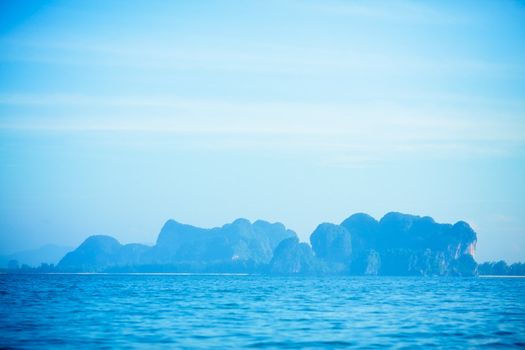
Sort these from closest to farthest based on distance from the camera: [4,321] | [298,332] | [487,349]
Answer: [487,349] < [298,332] < [4,321]

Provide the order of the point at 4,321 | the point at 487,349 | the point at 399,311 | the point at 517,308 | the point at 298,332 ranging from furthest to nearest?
the point at 517,308
the point at 399,311
the point at 4,321
the point at 298,332
the point at 487,349

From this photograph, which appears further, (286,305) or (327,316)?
(286,305)

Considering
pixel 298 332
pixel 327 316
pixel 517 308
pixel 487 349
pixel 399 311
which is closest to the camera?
pixel 487 349

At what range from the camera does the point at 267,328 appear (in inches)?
1324

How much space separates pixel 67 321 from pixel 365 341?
1785cm

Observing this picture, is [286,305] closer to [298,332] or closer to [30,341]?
[298,332]

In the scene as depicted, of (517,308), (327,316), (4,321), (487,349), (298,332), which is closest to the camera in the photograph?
(487,349)

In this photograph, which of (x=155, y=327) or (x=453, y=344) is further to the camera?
(x=155, y=327)

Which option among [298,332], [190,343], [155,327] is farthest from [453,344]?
[155,327]

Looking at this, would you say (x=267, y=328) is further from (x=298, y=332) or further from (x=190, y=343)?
(x=190, y=343)

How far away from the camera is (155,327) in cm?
3366

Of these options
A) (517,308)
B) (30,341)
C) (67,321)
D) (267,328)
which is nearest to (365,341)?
(267,328)

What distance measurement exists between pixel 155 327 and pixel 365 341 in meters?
11.6

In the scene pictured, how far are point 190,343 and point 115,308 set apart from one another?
1917 cm
